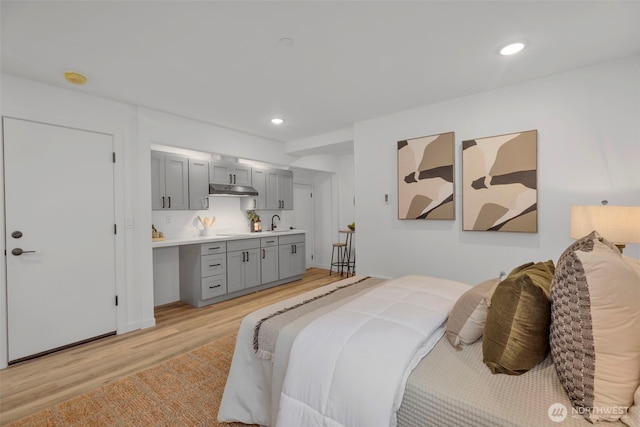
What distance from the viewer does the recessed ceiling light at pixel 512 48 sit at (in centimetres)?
215

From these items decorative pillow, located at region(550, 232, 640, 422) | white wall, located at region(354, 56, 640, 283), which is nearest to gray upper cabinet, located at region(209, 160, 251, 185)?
white wall, located at region(354, 56, 640, 283)

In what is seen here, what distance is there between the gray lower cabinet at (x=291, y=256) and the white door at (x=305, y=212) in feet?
2.73

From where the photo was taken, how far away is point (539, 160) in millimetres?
2746

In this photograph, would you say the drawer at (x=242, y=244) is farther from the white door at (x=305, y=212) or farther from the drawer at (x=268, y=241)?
the white door at (x=305, y=212)

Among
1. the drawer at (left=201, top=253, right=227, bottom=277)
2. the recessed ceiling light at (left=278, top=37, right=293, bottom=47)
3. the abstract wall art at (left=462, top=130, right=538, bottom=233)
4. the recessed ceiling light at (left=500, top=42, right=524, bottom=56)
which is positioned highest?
the recessed ceiling light at (left=278, top=37, right=293, bottom=47)

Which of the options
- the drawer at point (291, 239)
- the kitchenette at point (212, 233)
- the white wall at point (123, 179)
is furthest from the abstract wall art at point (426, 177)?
the white wall at point (123, 179)

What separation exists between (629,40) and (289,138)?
156 inches

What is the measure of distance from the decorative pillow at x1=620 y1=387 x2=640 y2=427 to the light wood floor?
2.95 meters

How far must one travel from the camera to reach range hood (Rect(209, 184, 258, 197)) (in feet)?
14.1

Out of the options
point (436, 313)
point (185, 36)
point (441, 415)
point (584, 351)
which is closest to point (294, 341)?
point (441, 415)

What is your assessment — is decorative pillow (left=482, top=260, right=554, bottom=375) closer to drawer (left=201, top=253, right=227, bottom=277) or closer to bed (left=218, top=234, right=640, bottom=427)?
bed (left=218, top=234, right=640, bottom=427)

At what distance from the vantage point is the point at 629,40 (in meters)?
2.14

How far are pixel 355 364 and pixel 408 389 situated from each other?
0.73ft

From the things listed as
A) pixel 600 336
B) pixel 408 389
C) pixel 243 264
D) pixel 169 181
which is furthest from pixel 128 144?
pixel 600 336
